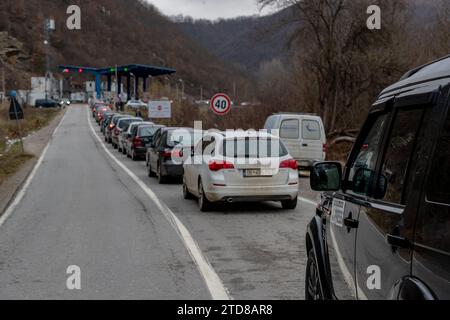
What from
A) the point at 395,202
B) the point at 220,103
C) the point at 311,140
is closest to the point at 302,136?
the point at 311,140

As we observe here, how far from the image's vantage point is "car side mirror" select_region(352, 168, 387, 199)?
3.39 metres

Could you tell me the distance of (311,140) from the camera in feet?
68.4

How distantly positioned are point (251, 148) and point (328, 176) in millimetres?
7729

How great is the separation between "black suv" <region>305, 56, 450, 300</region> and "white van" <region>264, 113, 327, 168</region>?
16.3 metres

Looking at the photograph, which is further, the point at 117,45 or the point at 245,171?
the point at 117,45

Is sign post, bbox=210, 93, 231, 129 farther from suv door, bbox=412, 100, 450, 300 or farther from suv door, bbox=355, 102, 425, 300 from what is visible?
suv door, bbox=412, 100, 450, 300

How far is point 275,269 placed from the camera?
723cm

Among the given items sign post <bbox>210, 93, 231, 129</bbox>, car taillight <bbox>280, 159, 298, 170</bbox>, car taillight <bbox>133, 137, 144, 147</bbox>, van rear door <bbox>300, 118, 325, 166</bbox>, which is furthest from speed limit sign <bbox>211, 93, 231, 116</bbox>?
car taillight <bbox>280, 159, 298, 170</bbox>

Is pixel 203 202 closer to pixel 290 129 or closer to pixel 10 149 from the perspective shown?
pixel 290 129

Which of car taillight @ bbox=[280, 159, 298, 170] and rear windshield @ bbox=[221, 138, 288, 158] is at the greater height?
rear windshield @ bbox=[221, 138, 288, 158]

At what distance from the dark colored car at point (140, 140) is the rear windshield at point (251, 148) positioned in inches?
582
